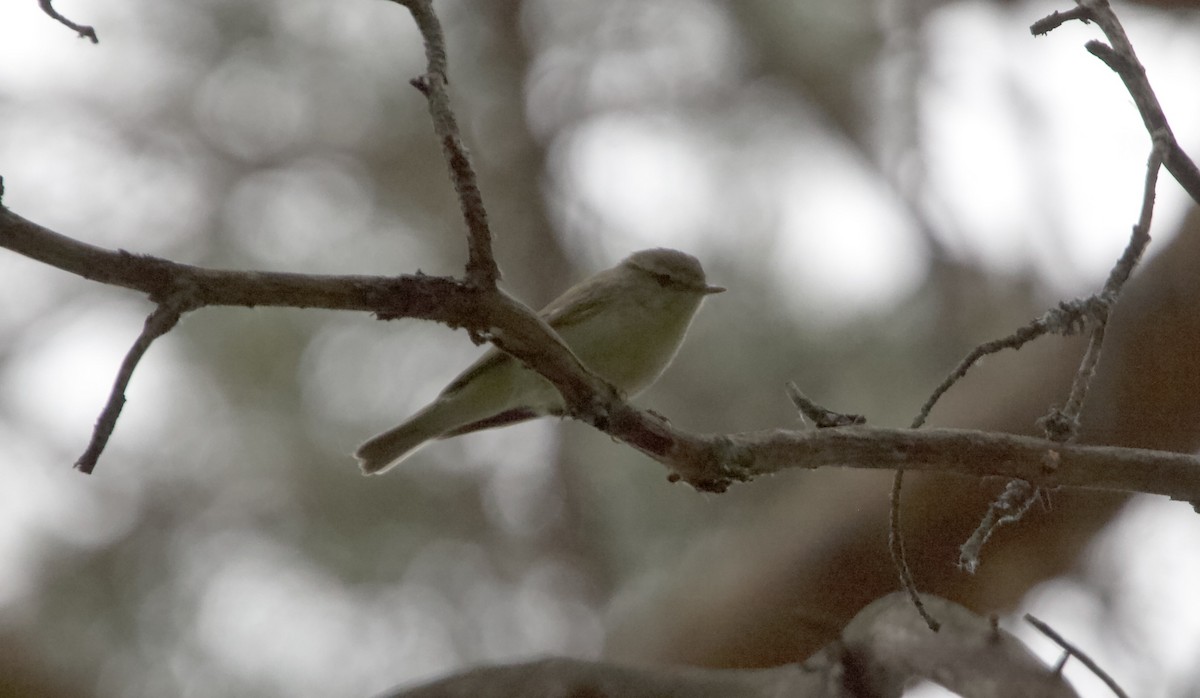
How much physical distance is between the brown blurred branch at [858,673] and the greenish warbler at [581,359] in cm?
82

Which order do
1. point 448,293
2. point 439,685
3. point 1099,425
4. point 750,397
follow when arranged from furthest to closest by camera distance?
1. point 750,397
2. point 1099,425
3. point 439,685
4. point 448,293

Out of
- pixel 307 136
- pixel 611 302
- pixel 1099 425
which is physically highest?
pixel 307 136

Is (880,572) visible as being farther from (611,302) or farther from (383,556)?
(383,556)

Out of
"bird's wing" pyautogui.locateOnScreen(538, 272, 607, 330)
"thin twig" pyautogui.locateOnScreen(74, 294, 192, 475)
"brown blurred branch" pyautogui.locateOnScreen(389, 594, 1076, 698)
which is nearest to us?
"thin twig" pyautogui.locateOnScreen(74, 294, 192, 475)

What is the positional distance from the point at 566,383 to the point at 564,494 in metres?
3.16

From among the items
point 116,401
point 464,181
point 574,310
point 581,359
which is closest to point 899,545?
point 464,181

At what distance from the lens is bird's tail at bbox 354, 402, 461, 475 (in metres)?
3.29

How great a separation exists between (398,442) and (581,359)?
1.95ft

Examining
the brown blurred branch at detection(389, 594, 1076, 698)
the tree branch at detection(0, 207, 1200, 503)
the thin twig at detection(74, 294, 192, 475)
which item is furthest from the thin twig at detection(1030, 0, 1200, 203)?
the thin twig at detection(74, 294, 192, 475)

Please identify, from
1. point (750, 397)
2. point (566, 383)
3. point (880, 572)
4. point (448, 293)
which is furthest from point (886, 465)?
point (750, 397)

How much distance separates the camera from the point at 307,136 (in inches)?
213

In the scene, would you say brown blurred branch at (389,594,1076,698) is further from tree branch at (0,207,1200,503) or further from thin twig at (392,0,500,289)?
thin twig at (392,0,500,289)

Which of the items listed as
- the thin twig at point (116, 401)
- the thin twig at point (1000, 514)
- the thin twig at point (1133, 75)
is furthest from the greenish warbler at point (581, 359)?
the thin twig at point (116, 401)

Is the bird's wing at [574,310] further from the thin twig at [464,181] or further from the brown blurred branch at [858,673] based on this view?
the thin twig at [464,181]
